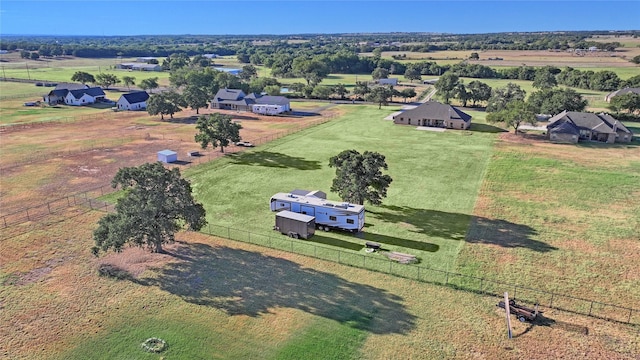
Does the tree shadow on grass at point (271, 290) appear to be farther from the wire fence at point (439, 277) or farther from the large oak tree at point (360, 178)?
the large oak tree at point (360, 178)

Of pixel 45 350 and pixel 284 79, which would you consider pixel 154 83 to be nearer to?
pixel 284 79

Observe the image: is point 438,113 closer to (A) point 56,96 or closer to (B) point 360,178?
(B) point 360,178

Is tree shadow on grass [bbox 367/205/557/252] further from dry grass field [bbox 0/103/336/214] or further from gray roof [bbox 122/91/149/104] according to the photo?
gray roof [bbox 122/91/149/104]

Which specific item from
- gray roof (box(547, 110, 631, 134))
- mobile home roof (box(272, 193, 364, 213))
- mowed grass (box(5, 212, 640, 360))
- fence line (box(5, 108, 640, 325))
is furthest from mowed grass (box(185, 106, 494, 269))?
gray roof (box(547, 110, 631, 134))

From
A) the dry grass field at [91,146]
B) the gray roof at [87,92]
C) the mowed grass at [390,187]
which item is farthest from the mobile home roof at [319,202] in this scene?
the gray roof at [87,92]

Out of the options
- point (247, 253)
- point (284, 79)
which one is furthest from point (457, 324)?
point (284, 79)

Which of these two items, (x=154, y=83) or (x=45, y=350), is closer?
(x=45, y=350)
